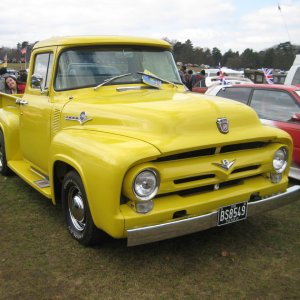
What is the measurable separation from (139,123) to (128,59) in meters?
1.42

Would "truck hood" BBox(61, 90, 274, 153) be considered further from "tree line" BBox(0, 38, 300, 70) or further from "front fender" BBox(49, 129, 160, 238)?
"tree line" BBox(0, 38, 300, 70)

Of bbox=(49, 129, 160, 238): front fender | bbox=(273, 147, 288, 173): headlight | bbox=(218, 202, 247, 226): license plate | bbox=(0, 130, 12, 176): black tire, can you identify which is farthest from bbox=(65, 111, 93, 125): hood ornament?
bbox=(0, 130, 12, 176): black tire

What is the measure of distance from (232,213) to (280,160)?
0.89 meters

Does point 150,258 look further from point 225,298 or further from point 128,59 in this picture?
point 128,59

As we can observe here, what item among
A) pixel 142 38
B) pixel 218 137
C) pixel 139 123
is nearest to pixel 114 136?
pixel 139 123

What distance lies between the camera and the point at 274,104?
6.70 metres

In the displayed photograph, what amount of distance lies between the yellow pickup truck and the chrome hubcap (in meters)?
0.01

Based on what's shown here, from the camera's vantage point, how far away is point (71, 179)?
387 centimetres

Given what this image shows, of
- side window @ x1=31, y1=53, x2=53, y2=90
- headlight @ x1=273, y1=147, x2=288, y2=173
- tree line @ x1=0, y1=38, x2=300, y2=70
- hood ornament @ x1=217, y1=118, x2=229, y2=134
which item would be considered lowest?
tree line @ x1=0, y1=38, x2=300, y2=70

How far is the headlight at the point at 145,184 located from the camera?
10.6ft

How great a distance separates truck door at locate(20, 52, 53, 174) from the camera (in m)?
4.81

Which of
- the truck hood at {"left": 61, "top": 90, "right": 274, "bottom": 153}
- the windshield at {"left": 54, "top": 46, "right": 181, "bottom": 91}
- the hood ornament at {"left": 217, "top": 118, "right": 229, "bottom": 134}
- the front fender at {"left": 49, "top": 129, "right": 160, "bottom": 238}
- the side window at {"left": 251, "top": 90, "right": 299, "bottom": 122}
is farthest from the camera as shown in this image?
the side window at {"left": 251, "top": 90, "right": 299, "bottom": 122}

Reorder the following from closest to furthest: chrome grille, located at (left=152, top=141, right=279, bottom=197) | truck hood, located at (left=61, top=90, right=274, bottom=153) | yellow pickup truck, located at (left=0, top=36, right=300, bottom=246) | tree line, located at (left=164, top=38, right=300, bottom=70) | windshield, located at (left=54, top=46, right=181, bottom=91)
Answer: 1. yellow pickup truck, located at (left=0, top=36, right=300, bottom=246)
2. chrome grille, located at (left=152, top=141, right=279, bottom=197)
3. truck hood, located at (left=61, top=90, right=274, bottom=153)
4. windshield, located at (left=54, top=46, right=181, bottom=91)
5. tree line, located at (left=164, top=38, right=300, bottom=70)

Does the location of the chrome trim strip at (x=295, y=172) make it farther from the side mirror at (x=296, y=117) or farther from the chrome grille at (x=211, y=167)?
the chrome grille at (x=211, y=167)
